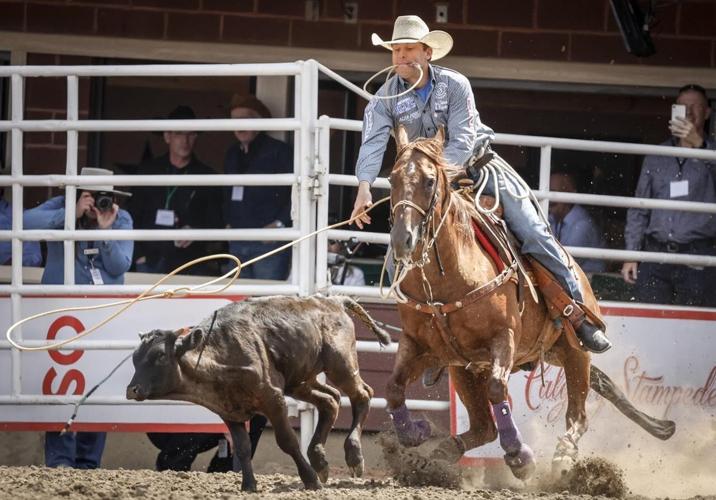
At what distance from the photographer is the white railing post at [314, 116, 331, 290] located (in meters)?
8.78

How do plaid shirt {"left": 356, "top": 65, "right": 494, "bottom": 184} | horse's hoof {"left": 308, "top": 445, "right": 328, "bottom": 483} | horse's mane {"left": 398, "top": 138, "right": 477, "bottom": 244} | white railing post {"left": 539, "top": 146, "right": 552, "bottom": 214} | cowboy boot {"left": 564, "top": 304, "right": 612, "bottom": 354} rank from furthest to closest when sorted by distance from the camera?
white railing post {"left": 539, "top": 146, "right": 552, "bottom": 214} → cowboy boot {"left": 564, "top": 304, "right": 612, "bottom": 354} → horse's hoof {"left": 308, "top": 445, "right": 328, "bottom": 483} → plaid shirt {"left": 356, "top": 65, "right": 494, "bottom": 184} → horse's mane {"left": 398, "top": 138, "right": 477, "bottom": 244}

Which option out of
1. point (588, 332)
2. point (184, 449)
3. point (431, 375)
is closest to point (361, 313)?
point (431, 375)

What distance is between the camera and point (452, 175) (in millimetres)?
7371

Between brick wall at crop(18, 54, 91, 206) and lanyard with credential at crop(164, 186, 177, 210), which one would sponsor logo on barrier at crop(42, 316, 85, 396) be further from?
brick wall at crop(18, 54, 91, 206)

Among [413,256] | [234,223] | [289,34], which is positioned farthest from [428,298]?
[289,34]

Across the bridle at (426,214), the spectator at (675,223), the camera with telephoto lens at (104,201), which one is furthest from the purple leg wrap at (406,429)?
the spectator at (675,223)

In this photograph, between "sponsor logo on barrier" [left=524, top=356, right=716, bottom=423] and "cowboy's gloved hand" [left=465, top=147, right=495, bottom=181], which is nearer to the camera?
"cowboy's gloved hand" [left=465, top=147, right=495, bottom=181]

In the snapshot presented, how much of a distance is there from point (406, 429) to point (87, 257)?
2.68 metres

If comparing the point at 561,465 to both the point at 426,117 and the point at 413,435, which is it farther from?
the point at 426,117

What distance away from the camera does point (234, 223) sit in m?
10.6

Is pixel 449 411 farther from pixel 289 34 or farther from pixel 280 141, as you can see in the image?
pixel 289 34

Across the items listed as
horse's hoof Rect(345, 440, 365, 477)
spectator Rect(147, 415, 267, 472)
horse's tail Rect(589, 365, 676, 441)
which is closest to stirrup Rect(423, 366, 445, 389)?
horse's hoof Rect(345, 440, 365, 477)

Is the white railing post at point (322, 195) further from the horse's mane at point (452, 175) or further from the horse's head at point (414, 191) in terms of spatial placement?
the horse's head at point (414, 191)

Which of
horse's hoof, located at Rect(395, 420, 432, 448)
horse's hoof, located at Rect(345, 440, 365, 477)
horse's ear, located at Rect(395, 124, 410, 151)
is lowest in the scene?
horse's hoof, located at Rect(345, 440, 365, 477)
